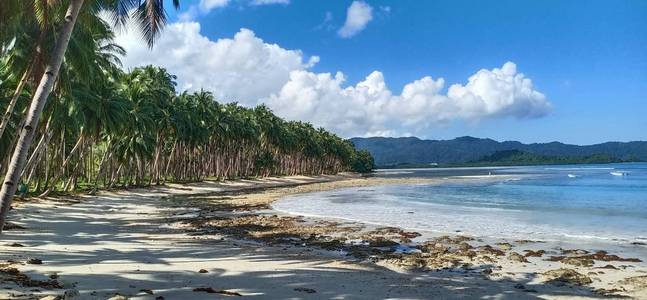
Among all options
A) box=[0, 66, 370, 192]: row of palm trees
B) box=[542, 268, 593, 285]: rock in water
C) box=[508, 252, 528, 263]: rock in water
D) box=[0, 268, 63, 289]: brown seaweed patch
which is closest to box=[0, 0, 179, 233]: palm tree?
box=[0, 268, 63, 289]: brown seaweed patch

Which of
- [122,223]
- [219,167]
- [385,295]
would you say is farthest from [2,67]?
[219,167]

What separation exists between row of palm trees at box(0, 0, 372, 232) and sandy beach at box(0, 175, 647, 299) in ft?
7.69

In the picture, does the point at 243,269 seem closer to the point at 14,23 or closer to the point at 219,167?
the point at 14,23

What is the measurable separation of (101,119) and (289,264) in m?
26.9

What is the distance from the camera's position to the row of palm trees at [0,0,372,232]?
11.1 metres

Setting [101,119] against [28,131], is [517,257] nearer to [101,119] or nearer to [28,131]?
[28,131]

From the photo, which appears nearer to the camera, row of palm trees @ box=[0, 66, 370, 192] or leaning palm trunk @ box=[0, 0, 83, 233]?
leaning palm trunk @ box=[0, 0, 83, 233]

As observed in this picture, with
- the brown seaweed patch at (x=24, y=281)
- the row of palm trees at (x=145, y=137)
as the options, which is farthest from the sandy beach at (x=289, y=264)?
the row of palm trees at (x=145, y=137)

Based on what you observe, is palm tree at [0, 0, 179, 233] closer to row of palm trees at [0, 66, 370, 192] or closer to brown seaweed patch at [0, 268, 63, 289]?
brown seaweed patch at [0, 268, 63, 289]

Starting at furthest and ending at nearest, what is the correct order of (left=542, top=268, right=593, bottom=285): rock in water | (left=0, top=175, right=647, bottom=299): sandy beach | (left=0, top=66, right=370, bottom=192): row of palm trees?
1. (left=0, top=66, right=370, bottom=192): row of palm trees
2. (left=542, top=268, right=593, bottom=285): rock in water
3. (left=0, top=175, right=647, bottom=299): sandy beach

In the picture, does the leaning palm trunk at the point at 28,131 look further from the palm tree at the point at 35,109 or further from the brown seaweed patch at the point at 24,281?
the brown seaweed patch at the point at 24,281

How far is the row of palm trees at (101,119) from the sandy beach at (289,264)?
2343 millimetres

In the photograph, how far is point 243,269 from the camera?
10273mm

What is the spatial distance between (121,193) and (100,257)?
32292mm
